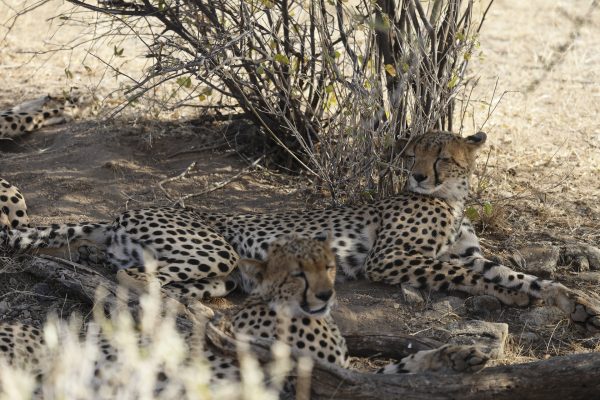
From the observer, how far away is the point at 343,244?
6.27m

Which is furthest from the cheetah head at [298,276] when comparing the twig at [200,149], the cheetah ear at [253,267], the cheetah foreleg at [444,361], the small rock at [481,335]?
the twig at [200,149]

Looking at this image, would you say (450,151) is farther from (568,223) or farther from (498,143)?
(498,143)

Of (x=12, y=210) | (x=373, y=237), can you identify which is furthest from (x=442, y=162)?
(x=12, y=210)

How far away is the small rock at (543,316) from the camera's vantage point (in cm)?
550

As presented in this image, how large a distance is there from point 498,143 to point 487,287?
2665mm

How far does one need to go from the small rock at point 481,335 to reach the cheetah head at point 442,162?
1.25 metres

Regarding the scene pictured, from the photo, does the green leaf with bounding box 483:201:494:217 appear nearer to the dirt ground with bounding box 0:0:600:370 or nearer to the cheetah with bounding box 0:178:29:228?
the dirt ground with bounding box 0:0:600:370

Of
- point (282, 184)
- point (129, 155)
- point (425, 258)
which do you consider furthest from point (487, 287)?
point (129, 155)

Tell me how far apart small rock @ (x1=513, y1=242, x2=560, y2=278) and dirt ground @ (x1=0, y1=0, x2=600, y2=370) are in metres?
0.08

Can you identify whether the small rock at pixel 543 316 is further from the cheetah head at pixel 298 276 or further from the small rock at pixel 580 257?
the cheetah head at pixel 298 276

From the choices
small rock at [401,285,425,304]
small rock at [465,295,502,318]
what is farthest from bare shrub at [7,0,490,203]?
small rock at [465,295,502,318]

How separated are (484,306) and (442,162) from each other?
1.10 metres

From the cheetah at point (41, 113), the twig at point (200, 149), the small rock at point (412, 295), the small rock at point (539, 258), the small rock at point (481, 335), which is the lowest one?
the small rock at point (481, 335)

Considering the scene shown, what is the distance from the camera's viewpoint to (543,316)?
18.2ft
